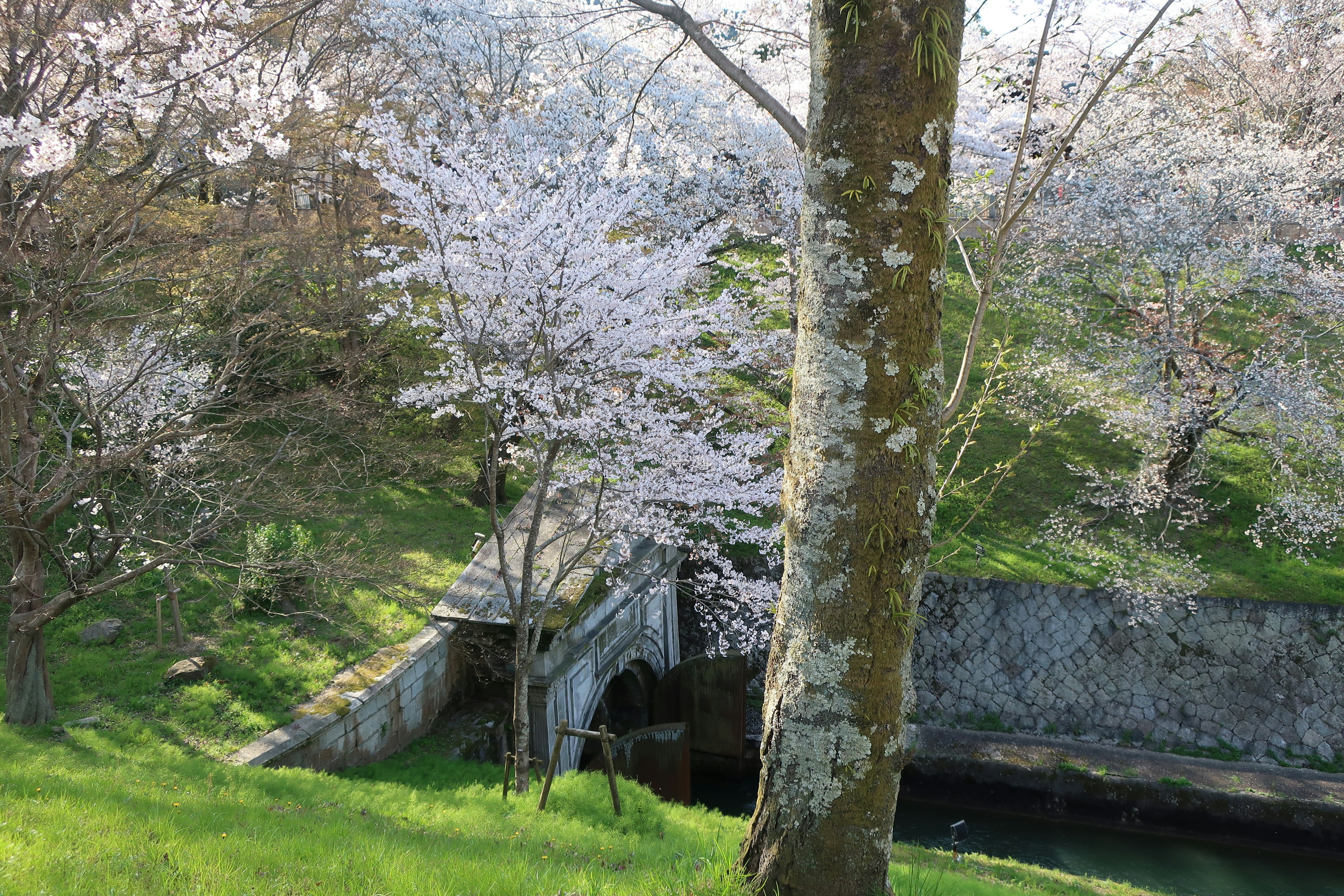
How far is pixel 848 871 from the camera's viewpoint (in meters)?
2.75

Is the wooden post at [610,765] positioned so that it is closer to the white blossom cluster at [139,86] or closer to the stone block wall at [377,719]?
the stone block wall at [377,719]

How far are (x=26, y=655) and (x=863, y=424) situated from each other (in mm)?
8840

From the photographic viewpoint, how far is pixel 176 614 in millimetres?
10102

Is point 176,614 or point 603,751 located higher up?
Result: point 176,614

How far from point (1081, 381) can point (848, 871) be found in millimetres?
15471

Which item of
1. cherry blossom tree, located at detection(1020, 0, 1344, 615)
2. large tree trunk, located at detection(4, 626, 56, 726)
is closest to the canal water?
cherry blossom tree, located at detection(1020, 0, 1344, 615)

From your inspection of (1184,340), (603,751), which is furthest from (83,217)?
(1184,340)

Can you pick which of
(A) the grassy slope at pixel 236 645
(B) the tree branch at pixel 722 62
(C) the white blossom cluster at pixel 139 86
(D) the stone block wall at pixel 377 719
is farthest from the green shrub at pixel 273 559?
(B) the tree branch at pixel 722 62

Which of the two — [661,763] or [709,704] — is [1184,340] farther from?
[661,763]

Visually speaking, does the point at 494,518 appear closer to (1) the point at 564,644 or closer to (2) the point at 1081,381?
(1) the point at 564,644

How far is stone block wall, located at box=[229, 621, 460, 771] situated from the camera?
8367mm

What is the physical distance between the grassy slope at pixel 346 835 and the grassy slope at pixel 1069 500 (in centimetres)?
564

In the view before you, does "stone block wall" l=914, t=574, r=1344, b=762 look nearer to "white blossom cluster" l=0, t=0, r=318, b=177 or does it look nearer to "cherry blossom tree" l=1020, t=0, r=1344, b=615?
"cherry blossom tree" l=1020, t=0, r=1344, b=615

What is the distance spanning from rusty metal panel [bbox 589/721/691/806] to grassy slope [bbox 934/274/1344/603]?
560 cm
